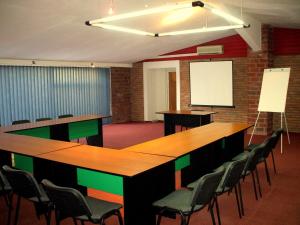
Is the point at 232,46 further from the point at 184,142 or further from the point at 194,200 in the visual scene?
the point at 194,200

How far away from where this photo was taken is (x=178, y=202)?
118 inches

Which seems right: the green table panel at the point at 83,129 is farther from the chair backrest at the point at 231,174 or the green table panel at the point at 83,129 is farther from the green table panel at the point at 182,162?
the chair backrest at the point at 231,174

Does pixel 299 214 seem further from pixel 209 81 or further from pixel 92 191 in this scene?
pixel 209 81

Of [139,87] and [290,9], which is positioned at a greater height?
[290,9]

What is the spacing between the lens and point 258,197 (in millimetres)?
4363

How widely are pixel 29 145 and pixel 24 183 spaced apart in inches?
41.2

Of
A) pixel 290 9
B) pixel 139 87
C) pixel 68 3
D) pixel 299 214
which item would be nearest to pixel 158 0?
pixel 68 3

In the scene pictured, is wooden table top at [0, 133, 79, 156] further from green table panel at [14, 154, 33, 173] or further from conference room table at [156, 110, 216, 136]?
conference room table at [156, 110, 216, 136]

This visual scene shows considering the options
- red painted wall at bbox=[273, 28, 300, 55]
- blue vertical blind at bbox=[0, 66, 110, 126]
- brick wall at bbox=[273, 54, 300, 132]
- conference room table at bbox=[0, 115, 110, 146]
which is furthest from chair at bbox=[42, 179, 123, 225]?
red painted wall at bbox=[273, 28, 300, 55]

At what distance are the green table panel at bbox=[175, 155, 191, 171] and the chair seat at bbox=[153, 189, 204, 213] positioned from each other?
67 centimetres

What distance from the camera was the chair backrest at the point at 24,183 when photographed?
118 inches

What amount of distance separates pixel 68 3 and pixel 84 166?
3062mm

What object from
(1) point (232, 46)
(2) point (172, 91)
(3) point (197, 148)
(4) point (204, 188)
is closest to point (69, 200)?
(4) point (204, 188)

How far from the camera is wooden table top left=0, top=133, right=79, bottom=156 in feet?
12.2
